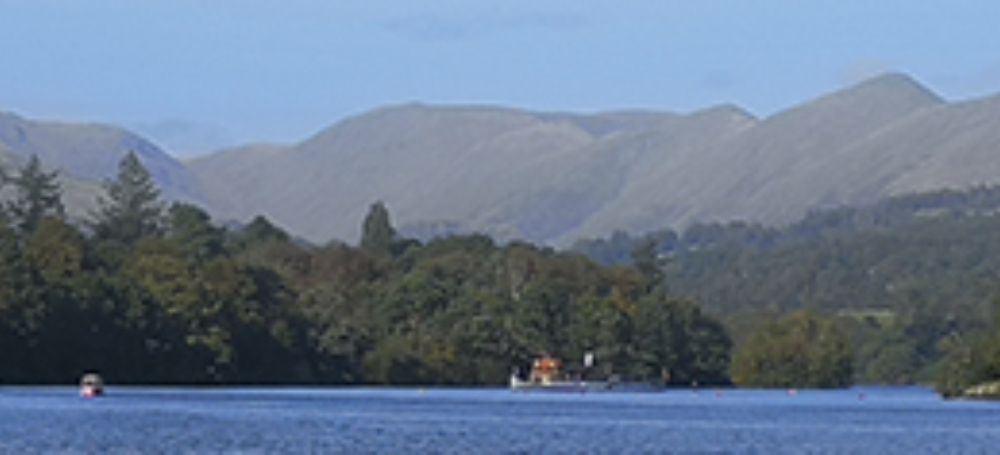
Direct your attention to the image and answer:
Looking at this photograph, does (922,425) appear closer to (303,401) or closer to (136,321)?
(303,401)

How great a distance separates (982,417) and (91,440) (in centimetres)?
7277

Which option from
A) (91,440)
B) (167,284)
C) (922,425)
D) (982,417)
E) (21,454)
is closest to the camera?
(21,454)

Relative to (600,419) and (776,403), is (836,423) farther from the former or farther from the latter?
(776,403)

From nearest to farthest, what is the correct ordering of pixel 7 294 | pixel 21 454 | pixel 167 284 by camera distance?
1. pixel 21 454
2. pixel 7 294
3. pixel 167 284

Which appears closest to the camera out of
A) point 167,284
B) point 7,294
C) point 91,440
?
point 91,440

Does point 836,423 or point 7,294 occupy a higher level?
point 7,294

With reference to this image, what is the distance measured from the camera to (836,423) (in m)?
142

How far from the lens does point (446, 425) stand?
124188mm

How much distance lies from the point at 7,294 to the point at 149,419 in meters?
57.4

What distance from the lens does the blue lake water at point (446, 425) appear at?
9862 centimetres

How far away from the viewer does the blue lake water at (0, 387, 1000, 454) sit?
98625 millimetres

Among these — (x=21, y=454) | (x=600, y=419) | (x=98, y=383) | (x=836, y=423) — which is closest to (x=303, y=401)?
(x=98, y=383)

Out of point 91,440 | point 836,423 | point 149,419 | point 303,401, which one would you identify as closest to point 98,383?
point 303,401

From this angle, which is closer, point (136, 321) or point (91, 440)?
point (91, 440)
